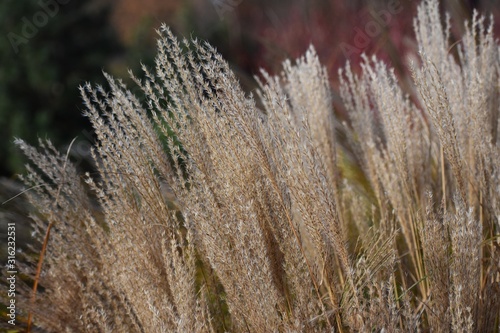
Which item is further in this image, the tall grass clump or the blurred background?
the blurred background

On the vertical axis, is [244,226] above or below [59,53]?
below

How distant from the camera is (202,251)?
1.59 m

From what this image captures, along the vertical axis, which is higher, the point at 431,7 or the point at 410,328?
the point at 431,7

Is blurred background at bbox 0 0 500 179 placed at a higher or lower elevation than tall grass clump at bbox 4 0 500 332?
higher

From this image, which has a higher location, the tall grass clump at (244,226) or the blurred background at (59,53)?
the blurred background at (59,53)

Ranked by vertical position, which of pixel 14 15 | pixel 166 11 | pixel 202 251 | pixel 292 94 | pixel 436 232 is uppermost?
pixel 166 11

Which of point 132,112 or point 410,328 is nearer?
point 410,328

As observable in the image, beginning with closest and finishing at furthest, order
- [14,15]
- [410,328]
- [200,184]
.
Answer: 1. [410,328]
2. [200,184]
3. [14,15]

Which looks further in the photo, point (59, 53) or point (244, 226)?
point (59, 53)

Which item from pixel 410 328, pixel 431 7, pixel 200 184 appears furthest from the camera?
pixel 431 7

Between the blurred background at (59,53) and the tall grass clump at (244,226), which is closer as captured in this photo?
the tall grass clump at (244,226)

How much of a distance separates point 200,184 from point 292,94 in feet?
2.74

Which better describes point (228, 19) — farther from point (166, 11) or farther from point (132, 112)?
point (132, 112)

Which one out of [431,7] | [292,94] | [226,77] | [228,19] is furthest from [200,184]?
[228,19]
